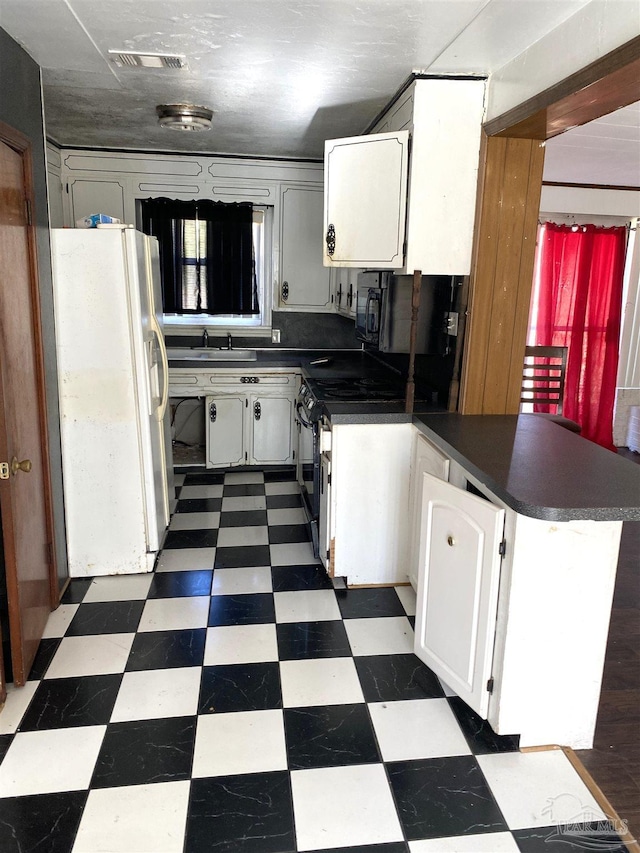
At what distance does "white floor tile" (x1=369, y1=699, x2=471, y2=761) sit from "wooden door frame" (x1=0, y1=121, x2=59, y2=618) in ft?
4.96

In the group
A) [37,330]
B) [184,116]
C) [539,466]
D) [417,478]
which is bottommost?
[417,478]

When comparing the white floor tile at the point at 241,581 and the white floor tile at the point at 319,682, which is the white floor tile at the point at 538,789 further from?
the white floor tile at the point at 241,581

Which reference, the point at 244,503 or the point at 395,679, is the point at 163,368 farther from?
the point at 395,679

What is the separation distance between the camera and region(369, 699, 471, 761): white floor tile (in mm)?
1991

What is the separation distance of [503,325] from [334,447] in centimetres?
93

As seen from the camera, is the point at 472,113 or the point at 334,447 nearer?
the point at 472,113

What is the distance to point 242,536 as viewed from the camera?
11.8 ft

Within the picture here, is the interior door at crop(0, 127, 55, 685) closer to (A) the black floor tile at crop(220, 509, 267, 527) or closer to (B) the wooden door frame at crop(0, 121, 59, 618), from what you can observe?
(B) the wooden door frame at crop(0, 121, 59, 618)

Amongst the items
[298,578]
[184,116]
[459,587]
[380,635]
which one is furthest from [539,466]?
[184,116]

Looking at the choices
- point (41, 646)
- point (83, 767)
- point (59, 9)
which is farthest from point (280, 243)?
point (83, 767)

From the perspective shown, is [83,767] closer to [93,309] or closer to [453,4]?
[93,309]

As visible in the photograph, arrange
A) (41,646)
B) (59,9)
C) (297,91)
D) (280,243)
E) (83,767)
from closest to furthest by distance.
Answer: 1. (83,767)
2. (59,9)
3. (41,646)
4. (297,91)
5. (280,243)

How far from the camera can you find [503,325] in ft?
9.29

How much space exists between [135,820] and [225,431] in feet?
10.0
